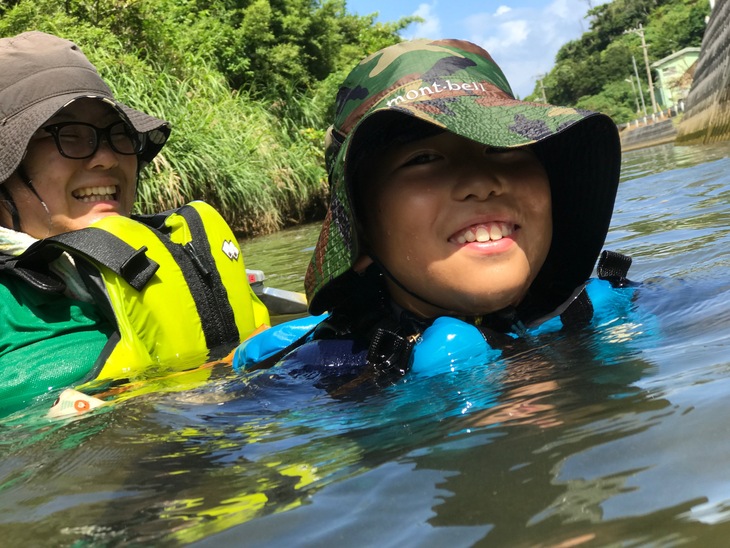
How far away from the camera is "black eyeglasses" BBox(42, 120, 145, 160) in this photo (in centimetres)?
318

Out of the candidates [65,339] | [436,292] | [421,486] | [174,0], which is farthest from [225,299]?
[174,0]

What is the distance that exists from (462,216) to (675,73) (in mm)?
67299

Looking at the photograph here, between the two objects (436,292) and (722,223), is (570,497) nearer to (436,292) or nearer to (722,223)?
(436,292)

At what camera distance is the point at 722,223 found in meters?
3.70

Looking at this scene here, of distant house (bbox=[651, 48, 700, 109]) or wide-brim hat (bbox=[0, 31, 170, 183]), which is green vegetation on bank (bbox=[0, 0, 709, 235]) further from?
distant house (bbox=[651, 48, 700, 109])

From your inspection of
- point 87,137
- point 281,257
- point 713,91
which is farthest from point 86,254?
point 713,91

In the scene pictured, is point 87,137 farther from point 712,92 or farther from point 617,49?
point 617,49

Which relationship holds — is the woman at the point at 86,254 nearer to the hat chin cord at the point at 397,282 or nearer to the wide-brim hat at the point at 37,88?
the wide-brim hat at the point at 37,88

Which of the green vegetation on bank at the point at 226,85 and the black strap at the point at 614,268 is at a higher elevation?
the green vegetation on bank at the point at 226,85

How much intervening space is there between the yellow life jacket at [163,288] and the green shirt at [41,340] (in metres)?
0.11

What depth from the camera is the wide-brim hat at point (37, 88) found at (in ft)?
10.00

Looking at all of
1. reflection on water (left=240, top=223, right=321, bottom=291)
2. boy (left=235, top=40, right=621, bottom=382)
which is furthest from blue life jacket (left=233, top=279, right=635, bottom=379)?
reflection on water (left=240, top=223, right=321, bottom=291)

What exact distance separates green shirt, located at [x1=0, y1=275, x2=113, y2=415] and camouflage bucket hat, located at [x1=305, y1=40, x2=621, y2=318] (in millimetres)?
1169

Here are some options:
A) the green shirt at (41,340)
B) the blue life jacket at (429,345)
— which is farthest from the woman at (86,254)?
the blue life jacket at (429,345)
